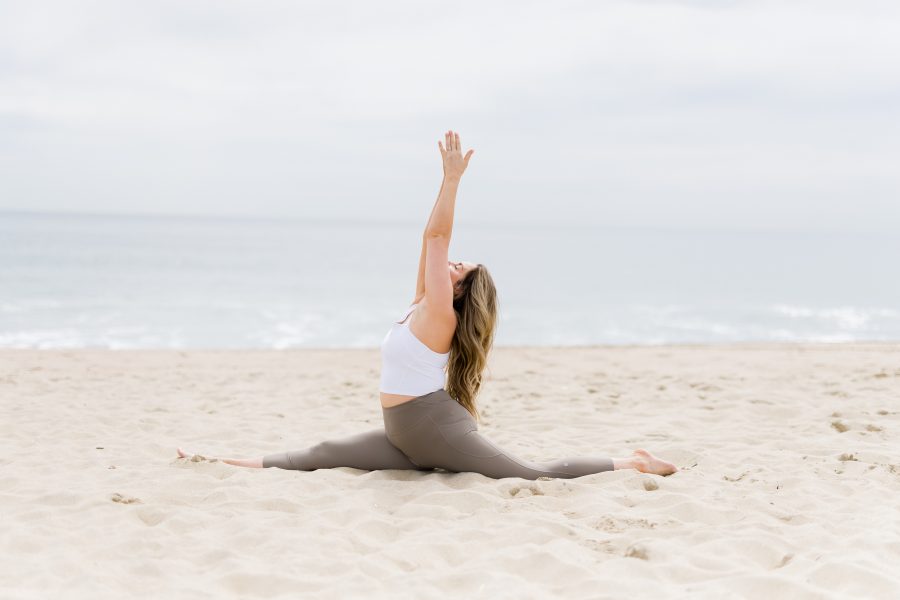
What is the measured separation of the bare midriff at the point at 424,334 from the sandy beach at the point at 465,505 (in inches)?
20.2

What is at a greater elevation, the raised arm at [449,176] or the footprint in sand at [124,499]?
the raised arm at [449,176]

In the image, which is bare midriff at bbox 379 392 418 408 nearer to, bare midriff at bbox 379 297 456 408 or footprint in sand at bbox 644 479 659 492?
bare midriff at bbox 379 297 456 408

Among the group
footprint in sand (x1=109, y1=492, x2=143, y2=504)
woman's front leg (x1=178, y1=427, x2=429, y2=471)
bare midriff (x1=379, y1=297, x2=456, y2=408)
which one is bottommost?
footprint in sand (x1=109, y1=492, x2=143, y2=504)

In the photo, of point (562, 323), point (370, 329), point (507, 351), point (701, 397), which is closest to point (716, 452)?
point (701, 397)

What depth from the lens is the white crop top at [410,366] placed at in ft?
15.2

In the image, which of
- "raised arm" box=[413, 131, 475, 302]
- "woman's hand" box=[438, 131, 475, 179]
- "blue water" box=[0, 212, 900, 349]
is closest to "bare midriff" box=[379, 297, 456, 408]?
"raised arm" box=[413, 131, 475, 302]

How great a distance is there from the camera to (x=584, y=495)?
4336 mm

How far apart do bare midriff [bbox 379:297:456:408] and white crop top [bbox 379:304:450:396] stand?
25 millimetres

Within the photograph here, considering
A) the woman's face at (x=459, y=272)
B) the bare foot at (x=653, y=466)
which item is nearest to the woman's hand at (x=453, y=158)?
the woman's face at (x=459, y=272)

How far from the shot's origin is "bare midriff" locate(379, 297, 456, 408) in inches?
179

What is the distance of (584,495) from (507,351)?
9.54 meters

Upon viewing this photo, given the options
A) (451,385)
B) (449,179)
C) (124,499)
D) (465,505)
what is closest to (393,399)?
(451,385)

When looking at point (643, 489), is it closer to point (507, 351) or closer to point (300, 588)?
point (300, 588)

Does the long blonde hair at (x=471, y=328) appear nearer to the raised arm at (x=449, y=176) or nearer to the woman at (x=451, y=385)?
the woman at (x=451, y=385)
